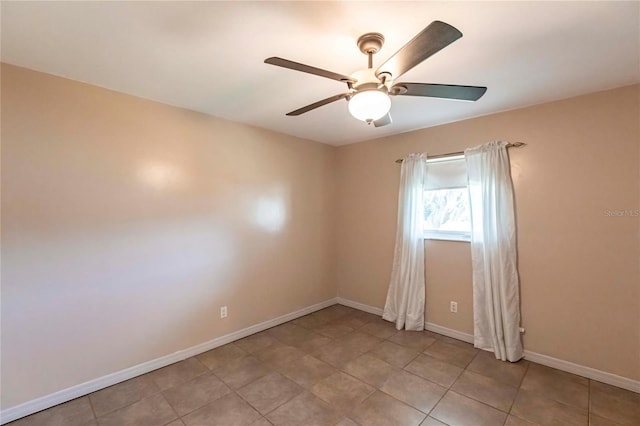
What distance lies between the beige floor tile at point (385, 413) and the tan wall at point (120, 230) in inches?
65.5

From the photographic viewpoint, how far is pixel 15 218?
1.90m

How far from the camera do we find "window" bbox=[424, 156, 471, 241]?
3104 mm

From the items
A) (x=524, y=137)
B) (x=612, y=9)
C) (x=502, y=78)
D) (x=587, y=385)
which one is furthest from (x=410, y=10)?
(x=587, y=385)

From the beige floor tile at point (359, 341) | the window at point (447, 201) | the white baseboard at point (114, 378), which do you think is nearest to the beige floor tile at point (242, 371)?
the white baseboard at point (114, 378)

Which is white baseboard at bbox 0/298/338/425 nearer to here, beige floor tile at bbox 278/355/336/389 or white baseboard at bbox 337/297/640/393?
beige floor tile at bbox 278/355/336/389

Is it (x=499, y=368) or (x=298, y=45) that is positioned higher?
(x=298, y=45)

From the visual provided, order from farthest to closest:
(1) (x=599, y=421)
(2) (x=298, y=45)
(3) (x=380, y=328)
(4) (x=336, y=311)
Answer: (4) (x=336, y=311) < (3) (x=380, y=328) < (1) (x=599, y=421) < (2) (x=298, y=45)

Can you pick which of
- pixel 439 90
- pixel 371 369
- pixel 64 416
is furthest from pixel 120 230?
pixel 439 90

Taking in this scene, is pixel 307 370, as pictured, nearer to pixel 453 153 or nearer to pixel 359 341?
pixel 359 341

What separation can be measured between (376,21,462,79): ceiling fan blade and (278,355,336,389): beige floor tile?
2.34 metres

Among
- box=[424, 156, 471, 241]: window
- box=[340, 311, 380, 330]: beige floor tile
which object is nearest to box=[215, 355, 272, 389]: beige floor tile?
box=[340, 311, 380, 330]: beige floor tile

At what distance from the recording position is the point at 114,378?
2270 millimetres

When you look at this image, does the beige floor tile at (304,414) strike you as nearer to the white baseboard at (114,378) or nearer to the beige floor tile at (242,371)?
the beige floor tile at (242,371)

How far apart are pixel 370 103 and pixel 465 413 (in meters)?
2.17
